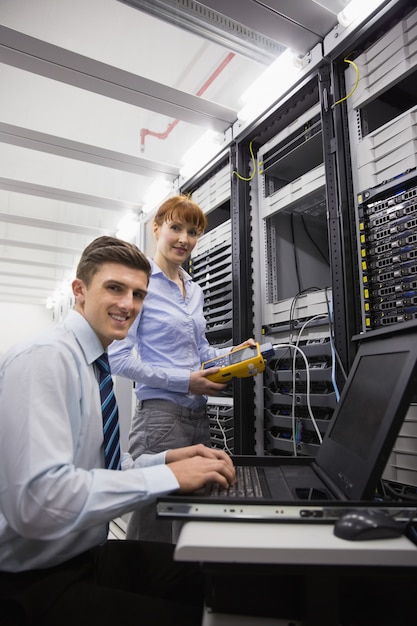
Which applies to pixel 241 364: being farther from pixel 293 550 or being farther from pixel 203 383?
pixel 293 550

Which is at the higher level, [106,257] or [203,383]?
[106,257]

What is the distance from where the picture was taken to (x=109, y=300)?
0.96 meters

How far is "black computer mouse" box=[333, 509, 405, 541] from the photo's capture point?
20.2 inches

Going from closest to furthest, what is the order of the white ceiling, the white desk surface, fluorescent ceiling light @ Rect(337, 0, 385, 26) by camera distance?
1. the white desk surface
2. fluorescent ceiling light @ Rect(337, 0, 385, 26)
3. the white ceiling

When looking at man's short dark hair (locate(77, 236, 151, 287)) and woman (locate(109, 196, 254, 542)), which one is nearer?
man's short dark hair (locate(77, 236, 151, 287))

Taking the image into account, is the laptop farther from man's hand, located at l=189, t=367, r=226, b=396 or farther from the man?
man's hand, located at l=189, t=367, r=226, b=396

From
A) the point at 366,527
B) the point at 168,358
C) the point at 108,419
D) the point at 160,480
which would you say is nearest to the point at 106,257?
the point at 108,419

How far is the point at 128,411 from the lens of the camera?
2914 millimetres

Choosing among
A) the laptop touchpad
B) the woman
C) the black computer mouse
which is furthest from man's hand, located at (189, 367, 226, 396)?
the black computer mouse

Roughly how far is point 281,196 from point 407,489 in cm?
120

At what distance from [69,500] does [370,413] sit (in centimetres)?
52

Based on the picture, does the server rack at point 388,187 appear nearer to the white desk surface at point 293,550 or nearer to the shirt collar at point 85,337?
the white desk surface at point 293,550

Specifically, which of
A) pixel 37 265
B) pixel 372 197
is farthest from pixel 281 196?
pixel 37 265

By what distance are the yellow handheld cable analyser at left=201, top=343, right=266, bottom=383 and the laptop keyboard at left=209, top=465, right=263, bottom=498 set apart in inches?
19.1
